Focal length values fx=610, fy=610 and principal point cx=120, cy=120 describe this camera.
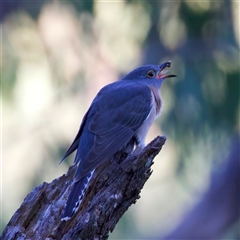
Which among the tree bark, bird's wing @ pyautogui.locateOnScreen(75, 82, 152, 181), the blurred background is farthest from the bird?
the blurred background

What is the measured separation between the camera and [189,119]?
27.8 feet

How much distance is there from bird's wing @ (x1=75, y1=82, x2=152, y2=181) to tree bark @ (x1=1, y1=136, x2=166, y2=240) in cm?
48

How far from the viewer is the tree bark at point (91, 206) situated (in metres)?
4.27

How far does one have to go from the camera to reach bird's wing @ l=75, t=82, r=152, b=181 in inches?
211

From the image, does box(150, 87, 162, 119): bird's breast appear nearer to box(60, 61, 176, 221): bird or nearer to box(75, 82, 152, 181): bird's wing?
box(60, 61, 176, 221): bird

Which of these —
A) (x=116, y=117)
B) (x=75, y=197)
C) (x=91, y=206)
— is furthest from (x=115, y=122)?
(x=91, y=206)

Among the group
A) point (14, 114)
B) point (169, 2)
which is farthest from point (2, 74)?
point (169, 2)

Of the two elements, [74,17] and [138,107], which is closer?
[138,107]

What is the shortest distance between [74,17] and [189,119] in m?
2.29

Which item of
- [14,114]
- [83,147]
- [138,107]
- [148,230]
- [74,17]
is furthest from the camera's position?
[148,230]

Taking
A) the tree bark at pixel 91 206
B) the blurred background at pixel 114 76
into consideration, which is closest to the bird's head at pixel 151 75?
the tree bark at pixel 91 206

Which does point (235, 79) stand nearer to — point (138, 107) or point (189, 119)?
point (189, 119)

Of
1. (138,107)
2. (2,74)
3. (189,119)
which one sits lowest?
(138,107)

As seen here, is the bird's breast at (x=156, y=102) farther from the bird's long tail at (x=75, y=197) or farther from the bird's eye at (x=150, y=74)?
the bird's long tail at (x=75, y=197)
